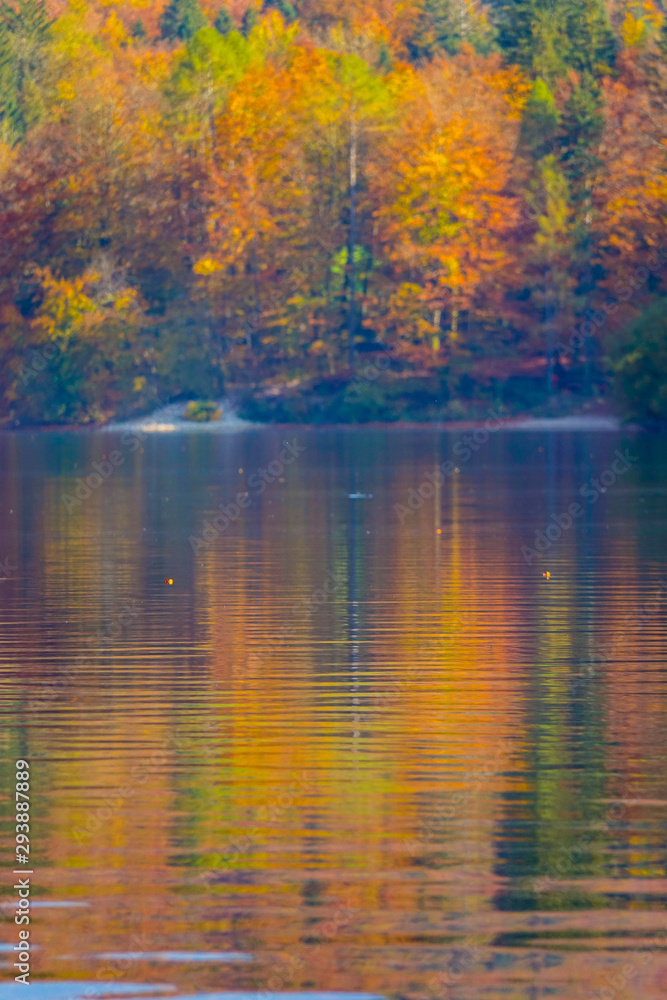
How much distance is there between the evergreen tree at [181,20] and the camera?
9459 centimetres

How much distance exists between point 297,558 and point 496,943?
14320 mm

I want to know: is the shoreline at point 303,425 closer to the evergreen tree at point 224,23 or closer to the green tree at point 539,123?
the green tree at point 539,123

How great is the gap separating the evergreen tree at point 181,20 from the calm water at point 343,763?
250 feet

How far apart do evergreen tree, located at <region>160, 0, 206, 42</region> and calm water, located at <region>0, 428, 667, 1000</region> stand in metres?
76.1

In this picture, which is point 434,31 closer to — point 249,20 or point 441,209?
point 249,20

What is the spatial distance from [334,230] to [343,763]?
220 ft

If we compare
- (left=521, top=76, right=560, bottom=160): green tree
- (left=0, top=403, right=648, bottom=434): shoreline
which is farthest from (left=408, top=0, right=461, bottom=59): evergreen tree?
(left=0, top=403, right=648, bottom=434): shoreline

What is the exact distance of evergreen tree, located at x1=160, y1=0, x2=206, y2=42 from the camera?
94.6 meters

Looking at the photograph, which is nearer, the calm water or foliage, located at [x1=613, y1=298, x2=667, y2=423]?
the calm water

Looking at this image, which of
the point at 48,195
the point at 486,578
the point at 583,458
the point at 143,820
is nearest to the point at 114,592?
the point at 486,578

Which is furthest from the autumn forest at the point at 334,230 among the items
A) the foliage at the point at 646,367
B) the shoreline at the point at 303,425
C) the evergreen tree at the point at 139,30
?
the evergreen tree at the point at 139,30

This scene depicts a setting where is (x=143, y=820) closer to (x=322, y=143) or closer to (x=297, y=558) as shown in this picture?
(x=297, y=558)

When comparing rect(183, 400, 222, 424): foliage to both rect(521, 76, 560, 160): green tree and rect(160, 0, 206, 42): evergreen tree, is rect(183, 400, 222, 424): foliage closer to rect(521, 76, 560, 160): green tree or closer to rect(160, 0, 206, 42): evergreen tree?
rect(521, 76, 560, 160): green tree

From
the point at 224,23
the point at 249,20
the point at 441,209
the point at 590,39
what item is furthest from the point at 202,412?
the point at 249,20
